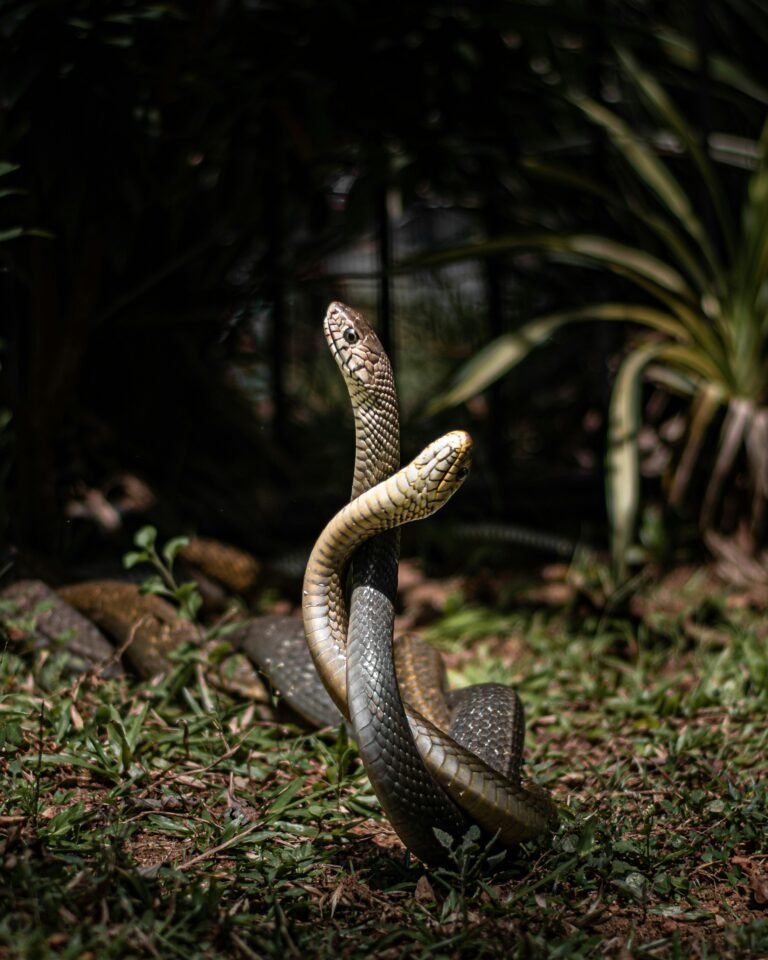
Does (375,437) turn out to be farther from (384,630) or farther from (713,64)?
(713,64)

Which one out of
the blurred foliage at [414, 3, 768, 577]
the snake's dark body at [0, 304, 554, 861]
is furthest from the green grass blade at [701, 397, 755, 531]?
the snake's dark body at [0, 304, 554, 861]

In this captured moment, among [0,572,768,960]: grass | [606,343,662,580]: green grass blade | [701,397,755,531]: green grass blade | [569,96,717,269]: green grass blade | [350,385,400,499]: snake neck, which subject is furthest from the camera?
[569,96,717,269]: green grass blade

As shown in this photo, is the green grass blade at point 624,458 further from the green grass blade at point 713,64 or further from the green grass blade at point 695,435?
the green grass blade at point 713,64

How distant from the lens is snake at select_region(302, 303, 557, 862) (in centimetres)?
211

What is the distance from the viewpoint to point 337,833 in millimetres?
2543

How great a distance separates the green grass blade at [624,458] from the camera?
4246 mm

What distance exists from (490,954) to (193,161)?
10.8 feet

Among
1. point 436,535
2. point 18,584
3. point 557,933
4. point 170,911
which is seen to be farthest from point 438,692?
point 436,535

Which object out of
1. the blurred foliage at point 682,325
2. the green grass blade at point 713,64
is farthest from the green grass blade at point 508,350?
the green grass blade at point 713,64

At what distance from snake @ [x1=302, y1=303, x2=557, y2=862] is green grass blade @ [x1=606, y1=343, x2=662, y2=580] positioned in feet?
6.51

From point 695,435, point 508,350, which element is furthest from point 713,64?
point 695,435

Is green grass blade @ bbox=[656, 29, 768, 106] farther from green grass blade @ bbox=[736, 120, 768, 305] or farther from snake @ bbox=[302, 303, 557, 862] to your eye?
snake @ bbox=[302, 303, 557, 862]

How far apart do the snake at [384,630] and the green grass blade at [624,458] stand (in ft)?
6.51

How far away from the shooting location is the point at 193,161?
14.2 ft
